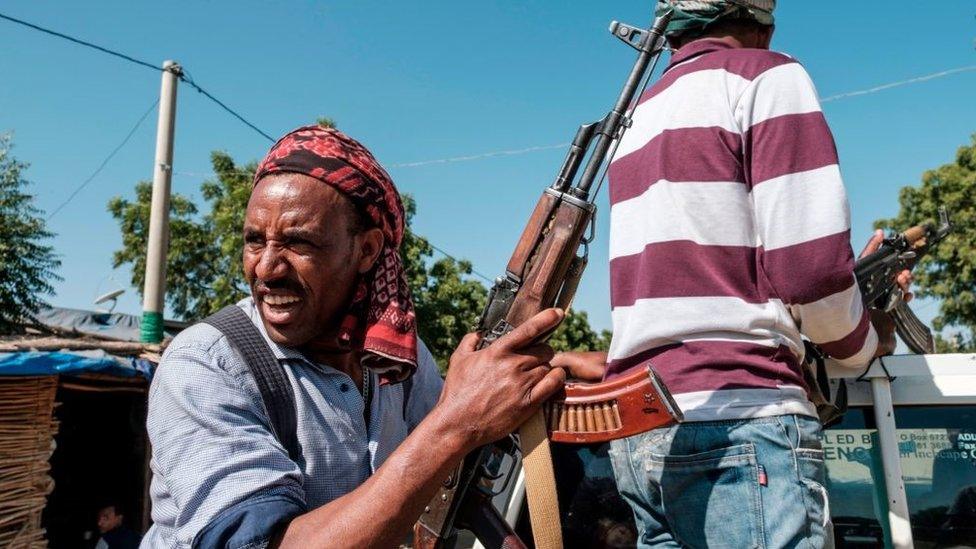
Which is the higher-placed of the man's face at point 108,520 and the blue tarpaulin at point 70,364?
the blue tarpaulin at point 70,364

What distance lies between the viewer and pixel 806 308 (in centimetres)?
165

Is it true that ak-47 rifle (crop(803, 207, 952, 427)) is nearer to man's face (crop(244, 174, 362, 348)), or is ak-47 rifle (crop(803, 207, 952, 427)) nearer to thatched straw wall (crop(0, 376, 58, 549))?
man's face (crop(244, 174, 362, 348))

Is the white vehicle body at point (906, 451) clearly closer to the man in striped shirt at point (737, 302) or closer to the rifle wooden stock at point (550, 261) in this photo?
the man in striped shirt at point (737, 302)

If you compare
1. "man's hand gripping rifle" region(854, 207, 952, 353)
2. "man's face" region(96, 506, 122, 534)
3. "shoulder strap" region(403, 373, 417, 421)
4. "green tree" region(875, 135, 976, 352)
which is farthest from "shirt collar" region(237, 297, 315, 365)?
"green tree" region(875, 135, 976, 352)

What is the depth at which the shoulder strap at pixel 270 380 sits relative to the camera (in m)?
1.52

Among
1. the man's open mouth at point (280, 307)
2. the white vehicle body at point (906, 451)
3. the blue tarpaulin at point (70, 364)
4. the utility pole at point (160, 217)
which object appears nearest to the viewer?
the man's open mouth at point (280, 307)

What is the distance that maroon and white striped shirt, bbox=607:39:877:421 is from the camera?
1600 millimetres

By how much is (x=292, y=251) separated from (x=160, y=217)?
8.38m

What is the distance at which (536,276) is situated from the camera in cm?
166

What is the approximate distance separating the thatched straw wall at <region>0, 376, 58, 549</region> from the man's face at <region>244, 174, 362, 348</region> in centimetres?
596

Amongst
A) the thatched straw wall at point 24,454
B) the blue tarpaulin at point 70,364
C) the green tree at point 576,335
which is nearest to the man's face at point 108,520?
the thatched straw wall at point 24,454

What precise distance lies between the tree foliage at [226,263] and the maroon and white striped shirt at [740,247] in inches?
456

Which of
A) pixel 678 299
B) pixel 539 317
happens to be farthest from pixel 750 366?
pixel 539 317

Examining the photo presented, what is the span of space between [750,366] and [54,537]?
9.50 m
